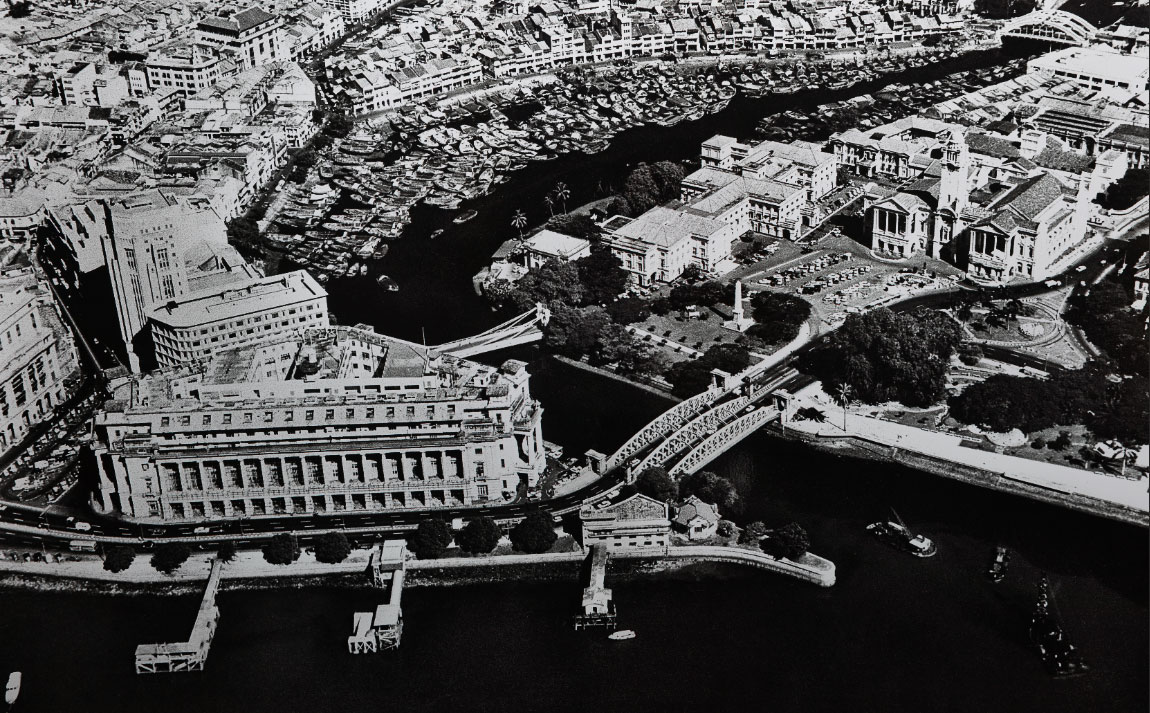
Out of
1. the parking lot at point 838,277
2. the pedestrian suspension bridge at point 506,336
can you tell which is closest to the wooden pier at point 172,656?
the pedestrian suspension bridge at point 506,336

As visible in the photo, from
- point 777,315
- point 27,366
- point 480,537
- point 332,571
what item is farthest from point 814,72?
point 332,571

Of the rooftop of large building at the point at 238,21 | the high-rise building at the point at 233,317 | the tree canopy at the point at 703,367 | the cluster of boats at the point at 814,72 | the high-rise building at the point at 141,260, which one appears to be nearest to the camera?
the high-rise building at the point at 233,317

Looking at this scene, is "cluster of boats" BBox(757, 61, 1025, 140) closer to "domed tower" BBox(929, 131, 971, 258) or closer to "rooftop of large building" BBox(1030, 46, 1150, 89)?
"rooftop of large building" BBox(1030, 46, 1150, 89)

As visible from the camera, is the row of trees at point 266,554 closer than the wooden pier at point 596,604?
No

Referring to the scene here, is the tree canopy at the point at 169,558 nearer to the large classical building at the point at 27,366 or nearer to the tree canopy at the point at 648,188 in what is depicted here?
the large classical building at the point at 27,366

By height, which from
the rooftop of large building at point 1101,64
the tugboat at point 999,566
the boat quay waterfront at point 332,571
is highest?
the rooftop of large building at point 1101,64

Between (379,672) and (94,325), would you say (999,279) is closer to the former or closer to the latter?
(379,672)

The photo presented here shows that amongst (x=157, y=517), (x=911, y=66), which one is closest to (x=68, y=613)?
(x=157, y=517)
